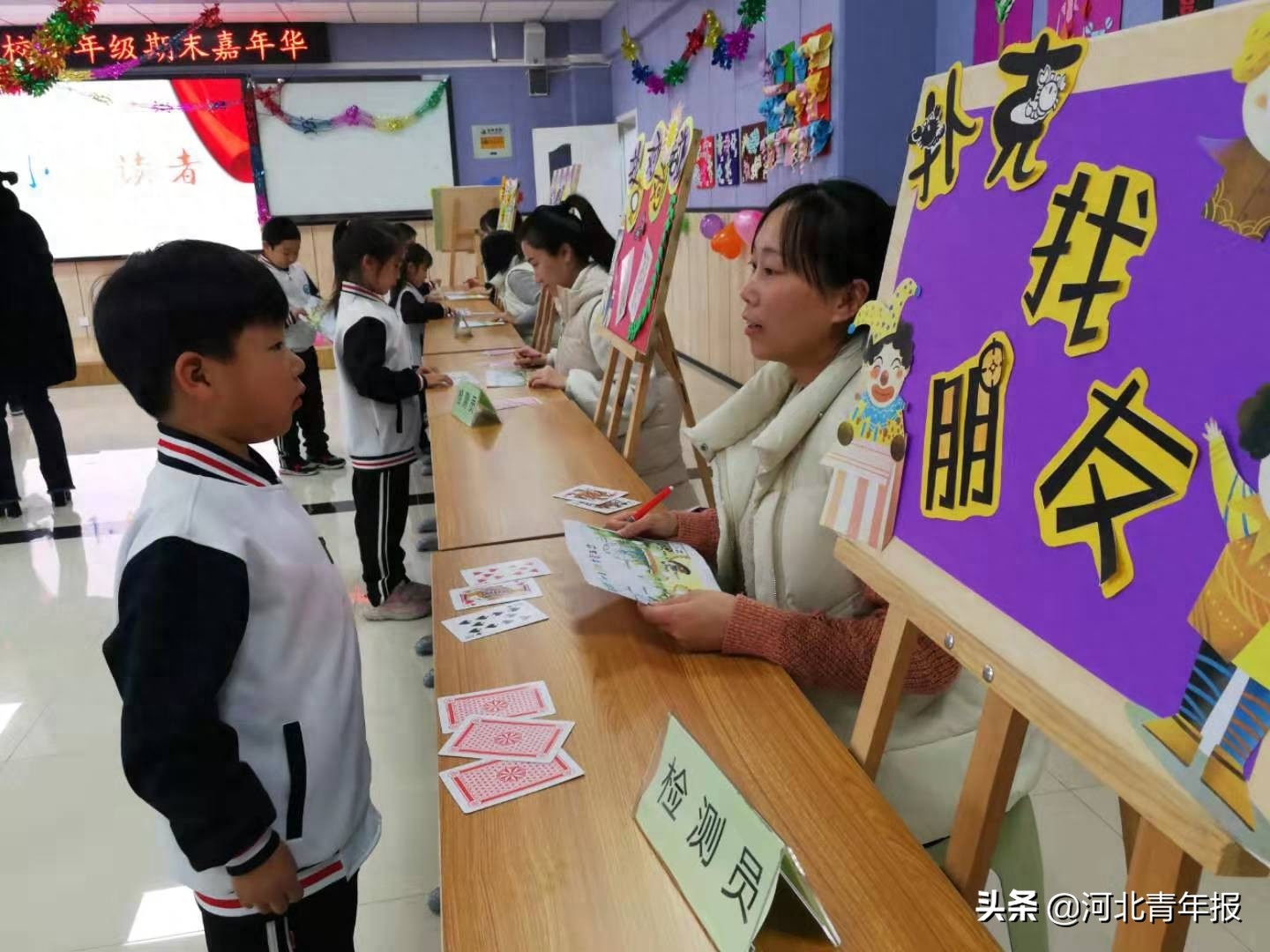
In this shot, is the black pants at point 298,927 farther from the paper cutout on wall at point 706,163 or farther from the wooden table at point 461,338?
the paper cutout on wall at point 706,163

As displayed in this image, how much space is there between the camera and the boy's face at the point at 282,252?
4309 millimetres

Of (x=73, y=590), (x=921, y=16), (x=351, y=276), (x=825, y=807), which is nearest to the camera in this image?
(x=825, y=807)

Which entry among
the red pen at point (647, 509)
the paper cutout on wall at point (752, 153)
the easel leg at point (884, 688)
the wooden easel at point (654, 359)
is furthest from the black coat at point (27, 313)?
the easel leg at point (884, 688)

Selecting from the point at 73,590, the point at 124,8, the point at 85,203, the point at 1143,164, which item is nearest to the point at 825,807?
the point at 1143,164

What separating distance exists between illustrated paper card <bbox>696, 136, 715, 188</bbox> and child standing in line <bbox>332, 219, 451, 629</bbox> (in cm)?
391

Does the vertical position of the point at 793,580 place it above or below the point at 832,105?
below

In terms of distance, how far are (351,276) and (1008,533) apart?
7.69ft

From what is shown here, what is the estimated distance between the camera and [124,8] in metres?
7.41

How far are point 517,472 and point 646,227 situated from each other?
0.79 m

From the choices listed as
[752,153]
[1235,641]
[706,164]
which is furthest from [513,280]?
[1235,641]

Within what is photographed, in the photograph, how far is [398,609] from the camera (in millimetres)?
3006

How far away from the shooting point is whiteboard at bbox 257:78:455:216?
8477 millimetres

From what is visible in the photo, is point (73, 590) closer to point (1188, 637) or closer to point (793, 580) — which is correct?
point (793, 580)

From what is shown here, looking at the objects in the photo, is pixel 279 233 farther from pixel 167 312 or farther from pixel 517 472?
pixel 167 312
